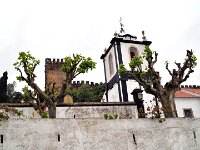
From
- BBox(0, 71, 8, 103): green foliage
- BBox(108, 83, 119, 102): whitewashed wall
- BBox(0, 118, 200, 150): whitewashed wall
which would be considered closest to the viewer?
BBox(0, 118, 200, 150): whitewashed wall

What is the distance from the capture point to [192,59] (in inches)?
581

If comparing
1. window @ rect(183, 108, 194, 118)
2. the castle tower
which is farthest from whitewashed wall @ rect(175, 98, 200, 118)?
the castle tower

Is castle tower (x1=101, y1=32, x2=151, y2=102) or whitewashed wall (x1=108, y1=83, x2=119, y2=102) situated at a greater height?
castle tower (x1=101, y1=32, x2=151, y2=102)

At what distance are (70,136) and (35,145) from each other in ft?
4.28

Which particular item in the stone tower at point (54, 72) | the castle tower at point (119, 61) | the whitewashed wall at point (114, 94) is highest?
the stone tower at point (54, 72)

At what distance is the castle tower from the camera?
2514 centimetres

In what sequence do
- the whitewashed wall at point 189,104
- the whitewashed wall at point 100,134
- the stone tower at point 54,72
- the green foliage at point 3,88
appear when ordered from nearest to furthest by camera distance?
1. the whitewashed wall at point 100,134
2. the green foliage at point 3,88
3. the whitewashed wall at point 189,104
4. the stone tower at point 54,72

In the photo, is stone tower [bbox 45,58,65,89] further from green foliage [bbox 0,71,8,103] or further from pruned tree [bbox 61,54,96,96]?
pruned tree [bbox 61,54,96,96]

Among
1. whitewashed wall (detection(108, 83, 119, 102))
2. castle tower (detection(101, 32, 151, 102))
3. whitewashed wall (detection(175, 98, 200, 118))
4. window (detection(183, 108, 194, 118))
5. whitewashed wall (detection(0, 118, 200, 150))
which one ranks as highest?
castle tower (detection(101, 32, 151, 102))

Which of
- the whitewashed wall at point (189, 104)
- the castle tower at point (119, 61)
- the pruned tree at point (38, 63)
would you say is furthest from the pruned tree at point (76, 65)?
the whitewashed wall at point (189, 104)

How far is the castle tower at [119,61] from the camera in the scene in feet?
82.5

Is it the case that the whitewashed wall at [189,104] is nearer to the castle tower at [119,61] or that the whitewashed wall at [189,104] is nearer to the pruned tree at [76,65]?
the castle tower at [119,61]

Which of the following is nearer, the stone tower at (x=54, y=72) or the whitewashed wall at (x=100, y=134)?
the whitewashed wall at (x=100, y=134)

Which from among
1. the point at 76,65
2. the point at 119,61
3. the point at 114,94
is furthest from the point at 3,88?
the point at 76,65
